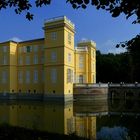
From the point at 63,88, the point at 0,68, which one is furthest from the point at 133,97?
the point at 0,68

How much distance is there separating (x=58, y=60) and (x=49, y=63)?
147cm

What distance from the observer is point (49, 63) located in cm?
3591

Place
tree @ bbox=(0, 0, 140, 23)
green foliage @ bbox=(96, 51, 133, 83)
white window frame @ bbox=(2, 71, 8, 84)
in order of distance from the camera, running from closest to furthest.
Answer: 1. tree @ bbox=(0, 0, 140, 23)
2. white window frame @ bbox=(2, 71, 8, 84)
3. green foliage @ bbox=(96, 51, 133, 83)

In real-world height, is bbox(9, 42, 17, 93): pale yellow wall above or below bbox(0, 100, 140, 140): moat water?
above

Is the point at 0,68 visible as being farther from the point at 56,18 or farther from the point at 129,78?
the point at 129,78

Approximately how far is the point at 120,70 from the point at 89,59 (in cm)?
1092

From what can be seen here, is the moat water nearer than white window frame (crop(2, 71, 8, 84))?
Yes

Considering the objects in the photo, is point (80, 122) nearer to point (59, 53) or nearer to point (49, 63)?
point (59, 53)

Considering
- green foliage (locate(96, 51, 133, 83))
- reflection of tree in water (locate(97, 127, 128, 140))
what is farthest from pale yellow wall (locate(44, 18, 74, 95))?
reflection of tree in water (locate(97, 127, 128, 140))

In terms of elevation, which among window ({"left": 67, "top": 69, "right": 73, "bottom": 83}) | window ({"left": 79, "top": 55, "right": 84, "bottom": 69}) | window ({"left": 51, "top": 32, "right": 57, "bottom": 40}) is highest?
window ({"left": 51, "top": 32, "right": 57, "bottom": 40})

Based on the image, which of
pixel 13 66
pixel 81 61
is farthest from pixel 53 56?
pixel 81 61

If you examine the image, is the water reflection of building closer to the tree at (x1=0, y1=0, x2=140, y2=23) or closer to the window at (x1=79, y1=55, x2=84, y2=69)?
the tree at (x1=0, y1=0, x2=140, y2=23)

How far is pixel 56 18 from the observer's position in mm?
35500

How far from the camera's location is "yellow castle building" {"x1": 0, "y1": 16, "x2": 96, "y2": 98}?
3491 cm
